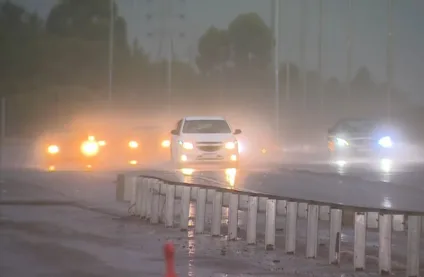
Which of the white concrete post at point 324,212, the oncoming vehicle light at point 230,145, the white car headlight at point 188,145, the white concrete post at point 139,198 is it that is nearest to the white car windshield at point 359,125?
the oncoming vehicle light at point 230,145

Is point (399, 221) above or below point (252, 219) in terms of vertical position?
above

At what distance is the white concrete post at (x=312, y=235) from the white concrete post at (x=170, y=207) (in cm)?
380

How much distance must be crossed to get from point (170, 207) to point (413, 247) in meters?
5.57

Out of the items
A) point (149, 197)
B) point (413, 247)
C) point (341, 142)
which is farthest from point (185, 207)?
point (341, 142)

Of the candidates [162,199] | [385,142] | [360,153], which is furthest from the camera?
[385,142]

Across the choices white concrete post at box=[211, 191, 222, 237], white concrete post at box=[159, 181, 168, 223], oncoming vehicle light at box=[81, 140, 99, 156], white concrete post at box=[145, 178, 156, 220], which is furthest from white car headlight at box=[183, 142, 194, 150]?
white concrete post at box=[211, 191, 222, 237]

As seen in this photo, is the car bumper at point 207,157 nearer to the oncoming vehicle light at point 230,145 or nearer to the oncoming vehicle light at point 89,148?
the oncoming vehicle light at point 230,145

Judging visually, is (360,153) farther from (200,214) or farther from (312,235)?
(312,235)

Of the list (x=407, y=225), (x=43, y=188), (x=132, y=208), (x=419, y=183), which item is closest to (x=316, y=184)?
(x=419, y=183)

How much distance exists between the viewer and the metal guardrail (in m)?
10.4

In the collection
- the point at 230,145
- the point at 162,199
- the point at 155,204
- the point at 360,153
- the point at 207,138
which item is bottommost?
the point at 360,153

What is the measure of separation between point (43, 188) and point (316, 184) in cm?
714

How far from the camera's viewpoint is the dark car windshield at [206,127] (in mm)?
31391

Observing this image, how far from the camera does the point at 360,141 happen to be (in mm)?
40125
